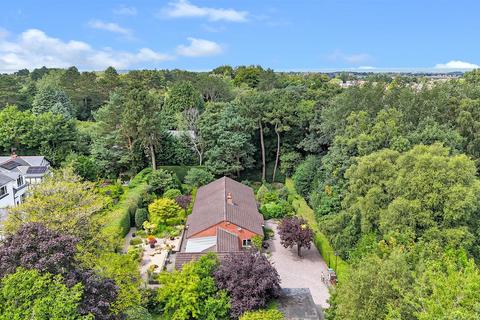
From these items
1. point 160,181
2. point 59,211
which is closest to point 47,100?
point 160,181

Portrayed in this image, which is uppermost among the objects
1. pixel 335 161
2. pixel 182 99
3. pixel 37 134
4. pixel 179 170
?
pixel 182 99

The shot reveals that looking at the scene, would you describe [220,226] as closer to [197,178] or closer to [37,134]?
[197,178]

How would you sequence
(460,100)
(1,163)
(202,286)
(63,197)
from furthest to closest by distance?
(1,163), (460,100), (63,197), (202,286)

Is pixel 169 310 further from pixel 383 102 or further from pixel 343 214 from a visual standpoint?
pixel 383 102

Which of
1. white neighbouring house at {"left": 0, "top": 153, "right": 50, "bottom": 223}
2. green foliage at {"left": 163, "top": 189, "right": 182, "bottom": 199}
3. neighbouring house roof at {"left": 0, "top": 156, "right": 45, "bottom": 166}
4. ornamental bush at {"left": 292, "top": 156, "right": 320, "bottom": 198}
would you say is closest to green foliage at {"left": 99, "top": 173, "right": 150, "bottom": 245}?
green foliage at {"left": 163, "top": 189, "right": 182, "bottom": 199}

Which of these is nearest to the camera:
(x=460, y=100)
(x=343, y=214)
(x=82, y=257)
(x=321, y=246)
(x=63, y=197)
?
(x=82, y=257)

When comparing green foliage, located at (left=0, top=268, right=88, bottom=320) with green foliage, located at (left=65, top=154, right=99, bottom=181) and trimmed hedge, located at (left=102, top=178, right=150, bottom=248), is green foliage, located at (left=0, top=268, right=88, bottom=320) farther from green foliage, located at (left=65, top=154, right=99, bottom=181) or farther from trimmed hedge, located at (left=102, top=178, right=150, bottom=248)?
green foliage, located at (left=65, top=154, right=99, bottom=181)

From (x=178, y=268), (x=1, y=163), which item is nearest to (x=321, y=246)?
(x=178, y=268)

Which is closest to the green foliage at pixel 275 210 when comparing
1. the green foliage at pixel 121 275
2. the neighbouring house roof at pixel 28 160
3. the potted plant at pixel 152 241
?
the potted plant at pixel 152 241

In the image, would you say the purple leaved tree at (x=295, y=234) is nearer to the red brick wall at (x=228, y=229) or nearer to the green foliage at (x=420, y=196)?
Answer: the red brick wall at (x=228, y=229)
